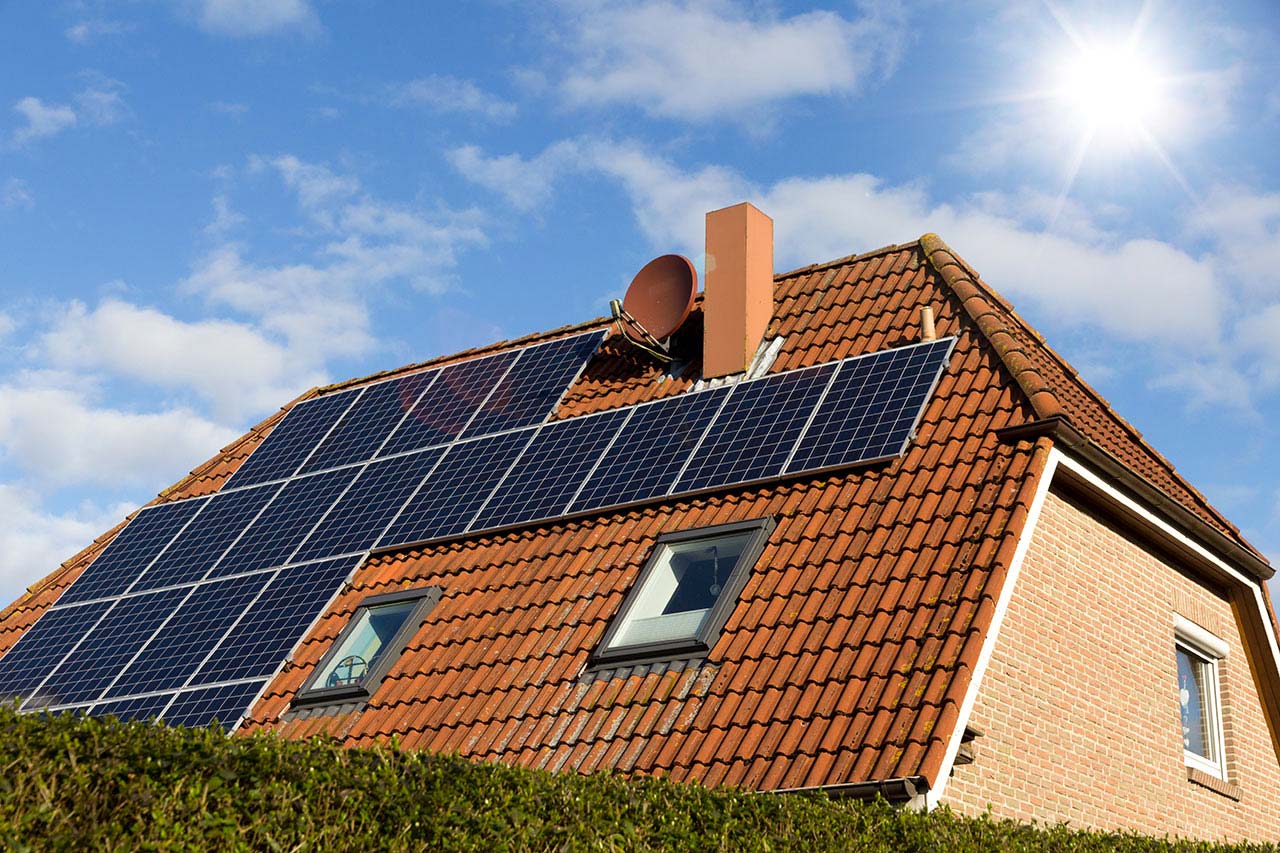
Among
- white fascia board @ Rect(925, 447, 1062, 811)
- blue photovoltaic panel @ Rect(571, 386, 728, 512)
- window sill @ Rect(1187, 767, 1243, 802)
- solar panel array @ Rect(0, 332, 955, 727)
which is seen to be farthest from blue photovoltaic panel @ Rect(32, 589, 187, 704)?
window sill @ Rect(1187, 767, 1243, 802)

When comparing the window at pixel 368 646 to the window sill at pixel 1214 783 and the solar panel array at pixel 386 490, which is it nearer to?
the solar panel array at pixel 386 490

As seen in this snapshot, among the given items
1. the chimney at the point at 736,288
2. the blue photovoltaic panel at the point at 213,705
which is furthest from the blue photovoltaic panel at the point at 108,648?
the chimney at the point at 736,288

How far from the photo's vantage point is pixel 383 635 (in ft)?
47.2

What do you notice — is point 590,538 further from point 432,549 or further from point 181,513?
point 181,513

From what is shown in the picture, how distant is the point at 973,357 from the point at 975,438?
149 cm

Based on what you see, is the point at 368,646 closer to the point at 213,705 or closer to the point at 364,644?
the point at 364,644

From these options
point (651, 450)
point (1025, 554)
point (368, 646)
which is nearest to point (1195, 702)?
point (1025, 554)

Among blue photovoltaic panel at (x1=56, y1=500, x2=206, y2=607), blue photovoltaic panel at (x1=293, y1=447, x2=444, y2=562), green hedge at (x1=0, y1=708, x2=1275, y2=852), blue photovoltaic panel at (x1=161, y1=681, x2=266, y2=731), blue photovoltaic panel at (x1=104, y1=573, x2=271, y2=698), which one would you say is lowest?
green hedge at (x1=0, y1=708, x2=1275, y2=852)

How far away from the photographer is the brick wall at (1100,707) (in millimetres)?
11336

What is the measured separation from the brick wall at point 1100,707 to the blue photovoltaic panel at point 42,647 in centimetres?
1055

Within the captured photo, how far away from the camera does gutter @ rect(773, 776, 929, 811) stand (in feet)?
31.1

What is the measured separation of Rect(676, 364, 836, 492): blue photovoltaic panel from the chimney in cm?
96

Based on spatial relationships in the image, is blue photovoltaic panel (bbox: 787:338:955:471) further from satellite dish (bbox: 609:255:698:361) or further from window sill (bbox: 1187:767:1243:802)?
window sill (bbox: 1187:767:1243:802)

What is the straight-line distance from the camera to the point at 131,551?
1788 cm
